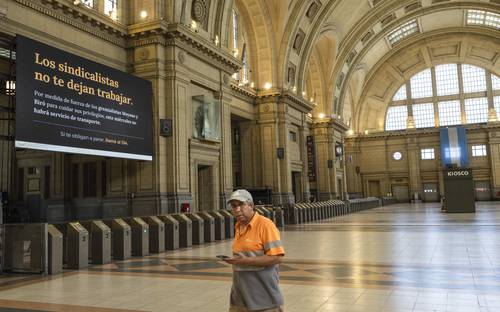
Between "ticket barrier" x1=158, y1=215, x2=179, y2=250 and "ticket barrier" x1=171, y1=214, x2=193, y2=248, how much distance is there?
0.36 metres

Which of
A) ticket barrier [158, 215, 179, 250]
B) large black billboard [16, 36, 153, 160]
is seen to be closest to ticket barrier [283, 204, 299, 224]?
large black billboard [16, 36, 153, 160]

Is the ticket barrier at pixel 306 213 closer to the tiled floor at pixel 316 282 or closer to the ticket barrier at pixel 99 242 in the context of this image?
the tiled floor at pixel 316 282

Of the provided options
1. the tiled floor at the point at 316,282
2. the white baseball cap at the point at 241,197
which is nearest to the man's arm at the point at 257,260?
the white baseball cap at the point at 241,197

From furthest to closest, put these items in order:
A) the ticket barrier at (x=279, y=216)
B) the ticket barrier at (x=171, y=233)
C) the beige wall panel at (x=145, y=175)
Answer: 1. the ticket barrier at (x=279, y=216)
2. the beige wall panel at (x=145, y=175)
3. the ticket barrier at (x=171, y=233)

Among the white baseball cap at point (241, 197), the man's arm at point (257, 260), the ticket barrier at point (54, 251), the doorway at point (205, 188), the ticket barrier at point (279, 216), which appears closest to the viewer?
the man's arm at point (257, 260)

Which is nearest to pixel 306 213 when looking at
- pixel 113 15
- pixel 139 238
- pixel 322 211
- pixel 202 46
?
pixel 322 211

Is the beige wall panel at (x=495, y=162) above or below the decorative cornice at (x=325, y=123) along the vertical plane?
below

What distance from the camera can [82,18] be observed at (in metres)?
15.3

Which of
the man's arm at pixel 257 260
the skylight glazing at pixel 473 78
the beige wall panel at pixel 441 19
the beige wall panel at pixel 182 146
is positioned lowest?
the man's arm at pixel 257 260

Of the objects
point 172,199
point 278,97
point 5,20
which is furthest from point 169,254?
point 278,97

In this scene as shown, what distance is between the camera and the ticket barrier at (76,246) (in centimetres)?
1002

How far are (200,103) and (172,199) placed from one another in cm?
441

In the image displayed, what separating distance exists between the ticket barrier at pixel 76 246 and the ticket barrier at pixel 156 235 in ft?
8.63

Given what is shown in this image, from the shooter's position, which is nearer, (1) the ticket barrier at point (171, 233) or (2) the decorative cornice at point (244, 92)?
(1) the ticket barrier at point (171, 233)
